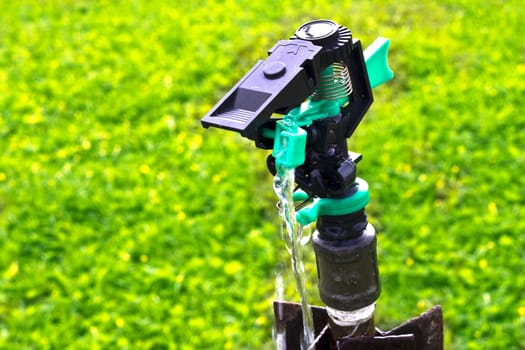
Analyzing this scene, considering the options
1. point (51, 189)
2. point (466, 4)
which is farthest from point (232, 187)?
point (466, 4)

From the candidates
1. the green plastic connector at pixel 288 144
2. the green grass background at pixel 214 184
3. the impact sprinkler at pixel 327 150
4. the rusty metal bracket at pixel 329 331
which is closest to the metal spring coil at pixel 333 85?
the impact sprinkler at pixel 327 150

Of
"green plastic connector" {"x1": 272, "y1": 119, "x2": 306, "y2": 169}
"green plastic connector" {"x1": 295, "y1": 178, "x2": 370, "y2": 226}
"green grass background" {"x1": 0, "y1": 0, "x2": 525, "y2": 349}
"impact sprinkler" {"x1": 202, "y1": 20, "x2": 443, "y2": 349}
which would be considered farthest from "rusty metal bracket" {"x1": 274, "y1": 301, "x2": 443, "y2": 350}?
"green grass background" {"x1": 0, "y1": 0, "x2": 525, "y2": 349}

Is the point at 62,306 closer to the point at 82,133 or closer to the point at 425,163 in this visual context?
the point at 82,133

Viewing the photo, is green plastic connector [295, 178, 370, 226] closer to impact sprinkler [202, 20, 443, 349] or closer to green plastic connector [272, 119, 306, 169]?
impact sprinkler [202, 20, 443, 349]

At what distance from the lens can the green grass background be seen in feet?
10.2

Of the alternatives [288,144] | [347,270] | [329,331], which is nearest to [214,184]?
[329,331]

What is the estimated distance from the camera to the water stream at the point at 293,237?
1.04 meters

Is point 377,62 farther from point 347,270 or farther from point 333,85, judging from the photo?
point 347,270

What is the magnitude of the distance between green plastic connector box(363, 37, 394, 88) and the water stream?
248 millimetres

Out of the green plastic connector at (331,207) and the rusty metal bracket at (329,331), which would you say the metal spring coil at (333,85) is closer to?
the green plastic connector at (331,207)

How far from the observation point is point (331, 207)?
1.11 meters

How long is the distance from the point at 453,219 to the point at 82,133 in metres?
2.10

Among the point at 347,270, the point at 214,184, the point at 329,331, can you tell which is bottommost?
the point at 214,184

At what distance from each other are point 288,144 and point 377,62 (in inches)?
12.5
